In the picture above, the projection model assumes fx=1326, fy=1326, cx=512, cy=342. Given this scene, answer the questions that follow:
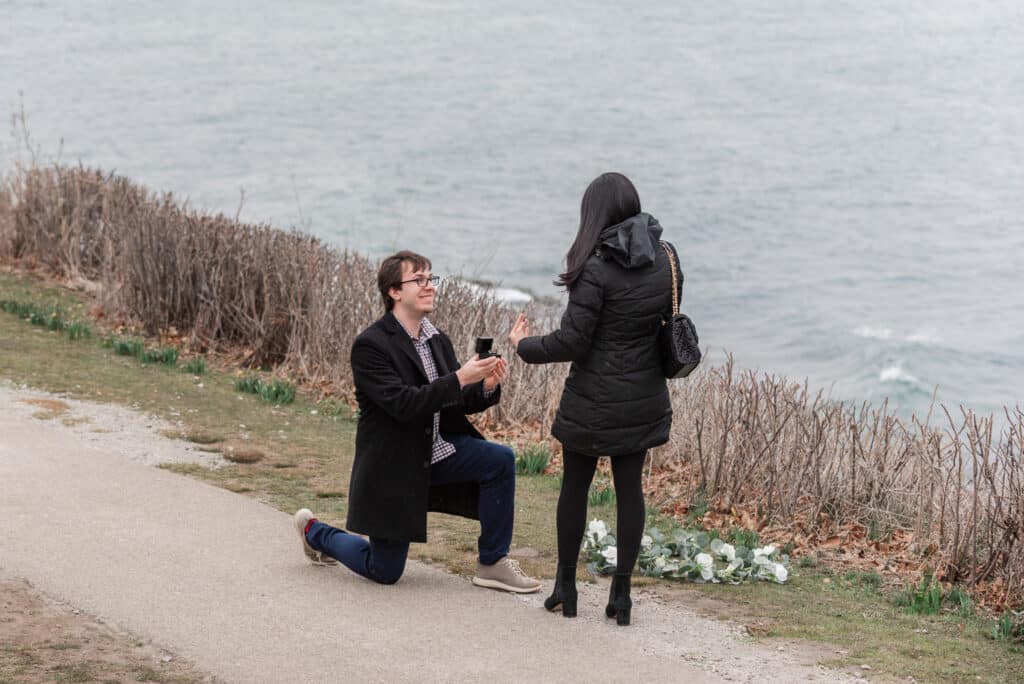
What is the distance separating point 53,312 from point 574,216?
1168 inches

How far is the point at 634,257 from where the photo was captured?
17.5ft

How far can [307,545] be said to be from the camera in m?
6.28

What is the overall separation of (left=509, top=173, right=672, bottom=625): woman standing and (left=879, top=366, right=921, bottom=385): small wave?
26.0 m

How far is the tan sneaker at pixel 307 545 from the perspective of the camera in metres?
6.23

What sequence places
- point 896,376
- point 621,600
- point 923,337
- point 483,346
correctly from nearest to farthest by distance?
point 483,346
point 621,600
point 896,376
point 923,337

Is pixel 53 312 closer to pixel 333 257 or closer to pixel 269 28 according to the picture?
pixel 333 257

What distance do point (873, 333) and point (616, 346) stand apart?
3068 centimetres

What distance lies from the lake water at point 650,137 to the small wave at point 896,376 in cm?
11

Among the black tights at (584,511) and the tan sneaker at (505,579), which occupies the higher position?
the black tights at (584,511)

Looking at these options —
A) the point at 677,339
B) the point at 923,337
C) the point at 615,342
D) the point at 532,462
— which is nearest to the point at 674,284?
the point at 677,339

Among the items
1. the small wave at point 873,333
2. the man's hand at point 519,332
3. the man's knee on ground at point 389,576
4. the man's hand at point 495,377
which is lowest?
the man's knee on ground at point 389,576

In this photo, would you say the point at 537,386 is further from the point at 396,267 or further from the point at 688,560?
the point at 396,267

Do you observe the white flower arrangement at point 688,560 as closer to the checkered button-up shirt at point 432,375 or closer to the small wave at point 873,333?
the checkered button-up shirt at point 432,375

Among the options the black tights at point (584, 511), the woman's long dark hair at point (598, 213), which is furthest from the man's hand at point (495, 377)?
the woman's long dark hair at point (598, 213)
